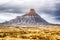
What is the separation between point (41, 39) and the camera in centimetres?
3516

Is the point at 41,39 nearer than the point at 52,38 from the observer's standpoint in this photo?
No

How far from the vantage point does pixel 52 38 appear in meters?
32.9

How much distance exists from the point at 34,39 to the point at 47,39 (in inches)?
108

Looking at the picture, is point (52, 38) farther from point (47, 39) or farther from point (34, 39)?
point (34, 39)

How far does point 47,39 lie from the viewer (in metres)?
33.7

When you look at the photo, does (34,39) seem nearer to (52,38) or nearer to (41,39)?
(41,39)

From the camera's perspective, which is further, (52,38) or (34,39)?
(34,39)

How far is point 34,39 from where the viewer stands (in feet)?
117

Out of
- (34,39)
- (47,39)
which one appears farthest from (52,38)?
(34,39)

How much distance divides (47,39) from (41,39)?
1.65m

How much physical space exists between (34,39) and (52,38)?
12.4ft

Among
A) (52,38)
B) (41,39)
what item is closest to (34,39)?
(41,39)

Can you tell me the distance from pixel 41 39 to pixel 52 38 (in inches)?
105
